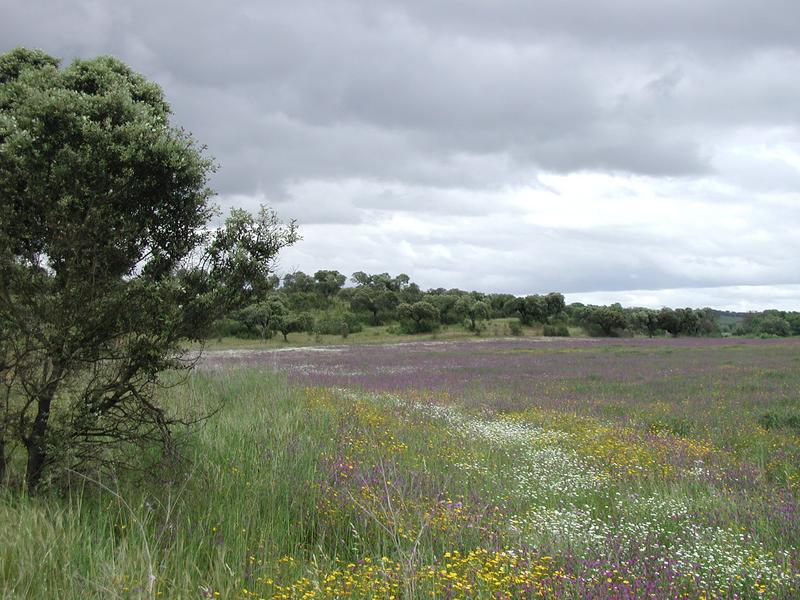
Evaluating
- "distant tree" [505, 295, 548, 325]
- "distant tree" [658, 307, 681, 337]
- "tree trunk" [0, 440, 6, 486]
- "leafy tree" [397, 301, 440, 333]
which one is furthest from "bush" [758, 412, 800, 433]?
"distant tree" [658, 307, 681, 337]

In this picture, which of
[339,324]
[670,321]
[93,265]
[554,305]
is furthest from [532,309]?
[93,265]

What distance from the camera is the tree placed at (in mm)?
5246

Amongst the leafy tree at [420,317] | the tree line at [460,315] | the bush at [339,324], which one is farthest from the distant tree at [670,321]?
the bush at [339,324]

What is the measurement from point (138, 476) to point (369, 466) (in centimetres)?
269

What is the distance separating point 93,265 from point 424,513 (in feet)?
13.5

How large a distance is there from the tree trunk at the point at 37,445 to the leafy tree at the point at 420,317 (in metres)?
72.1

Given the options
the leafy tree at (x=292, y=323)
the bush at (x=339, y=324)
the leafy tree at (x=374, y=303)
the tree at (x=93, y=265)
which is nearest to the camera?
the tree at (x=93, y=265)

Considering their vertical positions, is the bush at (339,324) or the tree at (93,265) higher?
the tree at (93,265)

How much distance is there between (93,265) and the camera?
5.39 meters

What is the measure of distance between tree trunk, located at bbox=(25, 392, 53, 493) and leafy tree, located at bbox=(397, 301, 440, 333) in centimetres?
7214

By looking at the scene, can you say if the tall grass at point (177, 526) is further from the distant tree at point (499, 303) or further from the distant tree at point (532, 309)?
the distant tree at point (499, 303)

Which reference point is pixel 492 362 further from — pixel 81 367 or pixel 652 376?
pixel 81 367

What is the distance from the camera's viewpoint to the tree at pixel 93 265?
17.2 ft

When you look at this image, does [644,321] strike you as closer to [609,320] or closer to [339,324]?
[609,320]
